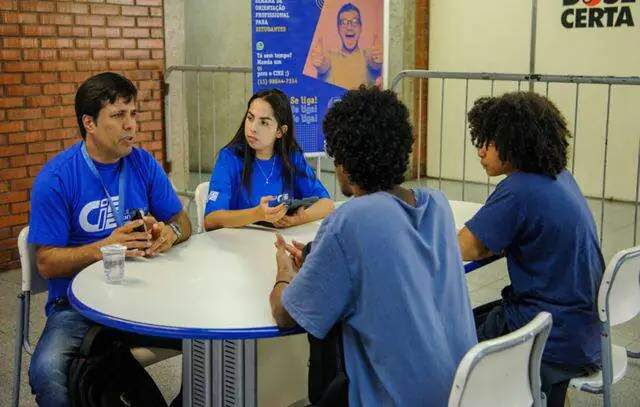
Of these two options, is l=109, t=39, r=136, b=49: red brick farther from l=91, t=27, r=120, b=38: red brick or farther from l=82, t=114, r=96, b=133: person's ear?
l=82, t=114, r=96, b=133: person's ear

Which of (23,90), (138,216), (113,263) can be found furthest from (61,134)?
(113,263)

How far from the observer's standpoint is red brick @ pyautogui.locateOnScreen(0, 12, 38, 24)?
4757 millimetres

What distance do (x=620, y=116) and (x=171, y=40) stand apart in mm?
3756

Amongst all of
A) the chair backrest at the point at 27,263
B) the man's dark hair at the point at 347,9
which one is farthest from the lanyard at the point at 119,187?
the man's dark hair at the point at 347,9

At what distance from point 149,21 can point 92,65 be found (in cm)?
58

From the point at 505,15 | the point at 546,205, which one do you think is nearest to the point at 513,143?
the point at 546,205

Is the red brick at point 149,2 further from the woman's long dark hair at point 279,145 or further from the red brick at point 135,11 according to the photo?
the woman's long dark hair at point 279,145

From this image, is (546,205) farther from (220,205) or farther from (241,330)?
(220,205)

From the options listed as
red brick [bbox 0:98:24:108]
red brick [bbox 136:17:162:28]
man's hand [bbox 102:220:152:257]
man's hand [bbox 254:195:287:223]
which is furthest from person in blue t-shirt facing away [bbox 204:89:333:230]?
red brick [bbox 136:17:162:28]

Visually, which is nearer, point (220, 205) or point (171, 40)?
point (220, 205)

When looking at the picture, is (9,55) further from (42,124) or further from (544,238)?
(544,238)

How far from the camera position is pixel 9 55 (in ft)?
15.8

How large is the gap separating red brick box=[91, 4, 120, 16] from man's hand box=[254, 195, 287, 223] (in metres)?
3.03

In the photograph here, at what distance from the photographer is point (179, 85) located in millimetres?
5977
